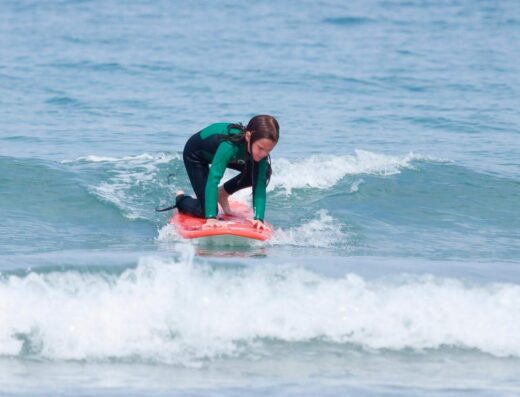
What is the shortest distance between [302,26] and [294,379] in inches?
746

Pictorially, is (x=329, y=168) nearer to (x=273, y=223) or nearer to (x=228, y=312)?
(x=273, y=223)

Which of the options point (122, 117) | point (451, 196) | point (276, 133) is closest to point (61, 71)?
point (122, 117)

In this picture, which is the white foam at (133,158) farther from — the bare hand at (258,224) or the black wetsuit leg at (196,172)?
the bare hand at (258,224)

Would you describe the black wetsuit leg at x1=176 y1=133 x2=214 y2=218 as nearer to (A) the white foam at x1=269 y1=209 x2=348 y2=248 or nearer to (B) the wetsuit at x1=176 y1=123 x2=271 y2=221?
(B) the wetsuit at x1=176 y1=123 x2=271 y2=221

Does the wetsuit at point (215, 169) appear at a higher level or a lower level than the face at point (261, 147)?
lower

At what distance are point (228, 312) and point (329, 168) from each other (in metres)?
5.45

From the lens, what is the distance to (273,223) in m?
10.2

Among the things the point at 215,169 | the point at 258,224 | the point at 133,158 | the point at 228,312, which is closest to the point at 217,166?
the point at 215,169

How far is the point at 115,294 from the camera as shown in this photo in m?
7.56

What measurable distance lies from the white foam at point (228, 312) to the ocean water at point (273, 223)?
16 millimetres

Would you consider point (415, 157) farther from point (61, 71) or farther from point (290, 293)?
point (61, 71)

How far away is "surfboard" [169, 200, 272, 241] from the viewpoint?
864cm

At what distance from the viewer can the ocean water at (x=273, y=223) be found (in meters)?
6.94

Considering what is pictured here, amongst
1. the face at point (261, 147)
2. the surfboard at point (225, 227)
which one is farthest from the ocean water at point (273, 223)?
the face at point (261, 147)
